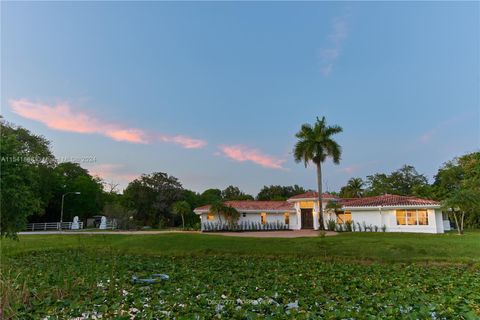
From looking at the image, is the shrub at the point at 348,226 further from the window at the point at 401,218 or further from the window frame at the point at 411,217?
the window at the point at 401,218

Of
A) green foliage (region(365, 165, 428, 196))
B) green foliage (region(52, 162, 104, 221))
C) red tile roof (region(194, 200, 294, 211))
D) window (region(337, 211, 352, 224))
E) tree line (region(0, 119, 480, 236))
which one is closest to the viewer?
window (region(337, 211, 352, 224))

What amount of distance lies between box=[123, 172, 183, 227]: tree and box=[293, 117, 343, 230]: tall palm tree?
1861 centimetres

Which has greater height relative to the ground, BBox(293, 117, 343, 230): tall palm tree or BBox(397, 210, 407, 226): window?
BBox(293, 117, 343, 230): tall palm tree

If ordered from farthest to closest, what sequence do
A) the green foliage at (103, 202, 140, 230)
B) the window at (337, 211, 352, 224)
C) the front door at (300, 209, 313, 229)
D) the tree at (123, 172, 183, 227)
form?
the tree at (123, 172, 183, 227)
the green foliage at (103, 202, 140, 230)
the front door at (300, 209, 313, 229)
the window at (337, 211, 352, 224)

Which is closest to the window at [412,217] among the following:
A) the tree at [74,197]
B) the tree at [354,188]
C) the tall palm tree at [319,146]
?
the tall palm tree at [319,146]

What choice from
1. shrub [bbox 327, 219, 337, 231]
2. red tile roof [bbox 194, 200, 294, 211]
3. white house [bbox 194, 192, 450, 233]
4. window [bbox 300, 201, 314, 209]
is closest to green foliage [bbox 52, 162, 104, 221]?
red tile roof [bbox 194, 200, 294, 211]

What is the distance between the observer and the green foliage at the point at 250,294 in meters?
4.52

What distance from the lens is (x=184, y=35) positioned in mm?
15680

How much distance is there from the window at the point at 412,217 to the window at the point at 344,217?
3429mm

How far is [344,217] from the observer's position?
25.1m

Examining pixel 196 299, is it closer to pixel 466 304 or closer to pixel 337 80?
pixel 466 304

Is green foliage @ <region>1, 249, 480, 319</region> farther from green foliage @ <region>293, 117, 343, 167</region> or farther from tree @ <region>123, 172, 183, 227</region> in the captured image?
tree @ <region>123, 172, 183, 227</region>

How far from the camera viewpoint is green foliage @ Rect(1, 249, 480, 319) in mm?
4523

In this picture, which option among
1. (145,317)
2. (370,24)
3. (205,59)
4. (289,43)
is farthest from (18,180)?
(370,24)
